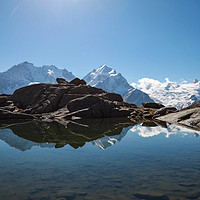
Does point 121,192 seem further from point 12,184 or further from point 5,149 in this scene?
Answer: point 5,149

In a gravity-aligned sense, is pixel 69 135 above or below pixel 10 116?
below

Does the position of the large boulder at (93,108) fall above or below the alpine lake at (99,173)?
above

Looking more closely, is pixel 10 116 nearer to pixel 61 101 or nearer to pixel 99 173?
pixel 61 101

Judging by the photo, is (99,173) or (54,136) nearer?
(99,173)

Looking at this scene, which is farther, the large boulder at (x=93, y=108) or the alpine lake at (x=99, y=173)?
the large boulder at (x=93, y=108)

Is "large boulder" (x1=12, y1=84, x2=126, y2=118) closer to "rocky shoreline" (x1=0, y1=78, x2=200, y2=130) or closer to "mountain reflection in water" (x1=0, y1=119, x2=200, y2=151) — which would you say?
"rocky shoreline" (x1=0, y1=78, x2=200, y2=130)

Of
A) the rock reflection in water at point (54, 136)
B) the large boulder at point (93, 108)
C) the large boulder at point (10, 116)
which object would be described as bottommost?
the rock reflection in water at point (54, 136)

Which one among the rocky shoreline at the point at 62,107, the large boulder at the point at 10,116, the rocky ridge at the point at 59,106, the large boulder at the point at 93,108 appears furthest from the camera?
the large boulder at the point at 93,108

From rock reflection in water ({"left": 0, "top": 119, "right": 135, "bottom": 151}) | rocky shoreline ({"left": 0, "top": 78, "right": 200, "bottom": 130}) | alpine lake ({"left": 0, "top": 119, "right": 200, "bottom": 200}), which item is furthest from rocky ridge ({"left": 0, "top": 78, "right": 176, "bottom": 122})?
alpine lake ({"left": 0, "top": 119, "right": 200, "bottom": 200})

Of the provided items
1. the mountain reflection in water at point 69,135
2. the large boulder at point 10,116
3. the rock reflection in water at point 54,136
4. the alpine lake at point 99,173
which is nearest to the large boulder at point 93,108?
the large boulder at point 10,116

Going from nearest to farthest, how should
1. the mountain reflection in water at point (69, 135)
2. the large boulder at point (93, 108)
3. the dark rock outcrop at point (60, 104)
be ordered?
the mountain reflection in water at point (69, 135), the large boulder at point (93, 108), the dark rock outcrop at point (60, 104)

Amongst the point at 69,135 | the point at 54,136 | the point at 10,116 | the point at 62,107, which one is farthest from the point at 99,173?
the point at 62,107

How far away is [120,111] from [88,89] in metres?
23.0

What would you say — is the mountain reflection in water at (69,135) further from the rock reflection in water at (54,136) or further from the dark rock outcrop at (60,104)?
the dark rock outcrop at (60,104)
